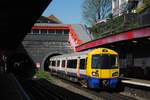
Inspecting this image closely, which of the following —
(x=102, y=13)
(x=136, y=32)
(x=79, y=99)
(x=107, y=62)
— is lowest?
(x=79, y=99)

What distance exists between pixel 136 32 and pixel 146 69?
507 cm

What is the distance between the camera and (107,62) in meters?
29.1

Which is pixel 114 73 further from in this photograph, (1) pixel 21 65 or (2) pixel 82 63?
(1) pixel 21 65

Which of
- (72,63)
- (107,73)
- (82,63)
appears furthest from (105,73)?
(72,63)

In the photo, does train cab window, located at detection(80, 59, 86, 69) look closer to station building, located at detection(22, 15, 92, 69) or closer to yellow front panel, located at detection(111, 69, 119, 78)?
yellow front panel, located at detection(111, 69, 119, 78)

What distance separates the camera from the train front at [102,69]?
28500 millimetres

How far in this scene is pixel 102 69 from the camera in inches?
1131

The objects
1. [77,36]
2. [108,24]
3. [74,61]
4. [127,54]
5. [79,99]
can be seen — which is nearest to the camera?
[79,99]

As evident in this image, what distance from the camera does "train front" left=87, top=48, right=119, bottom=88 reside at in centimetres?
2850

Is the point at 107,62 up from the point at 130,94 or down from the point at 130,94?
up

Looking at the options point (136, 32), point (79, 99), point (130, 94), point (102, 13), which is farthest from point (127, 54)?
point (102, 13)

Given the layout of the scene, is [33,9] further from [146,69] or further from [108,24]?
[108,24]

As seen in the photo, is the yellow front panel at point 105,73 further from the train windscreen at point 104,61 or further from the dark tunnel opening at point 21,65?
the dark tunnel opening at point 21,65

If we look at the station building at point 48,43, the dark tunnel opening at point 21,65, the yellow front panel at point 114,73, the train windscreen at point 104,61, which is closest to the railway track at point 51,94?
the train windscreen at point 104,61
